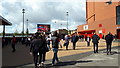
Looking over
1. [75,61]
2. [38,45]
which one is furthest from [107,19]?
[38,45]

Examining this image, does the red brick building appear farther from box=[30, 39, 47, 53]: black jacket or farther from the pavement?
box=[30, 39, 47, 53]: black jacket

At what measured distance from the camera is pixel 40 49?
7.94 meters

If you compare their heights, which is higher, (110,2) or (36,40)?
(110,2)

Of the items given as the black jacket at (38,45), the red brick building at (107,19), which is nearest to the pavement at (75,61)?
the black jacket at (38,45)

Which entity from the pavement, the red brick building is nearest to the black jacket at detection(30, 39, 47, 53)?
the pavement

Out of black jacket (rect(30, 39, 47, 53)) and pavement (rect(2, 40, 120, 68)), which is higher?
black jacket (rect(30, 39, 47, 53))

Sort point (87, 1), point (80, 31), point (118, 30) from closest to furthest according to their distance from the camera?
point (118, 30)
point (80, 31)
point (87, 1)

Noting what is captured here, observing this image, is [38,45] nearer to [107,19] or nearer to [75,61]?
[75,61]

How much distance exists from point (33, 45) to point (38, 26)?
3234 centimetres

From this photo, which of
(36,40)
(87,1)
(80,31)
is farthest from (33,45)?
(87,1)

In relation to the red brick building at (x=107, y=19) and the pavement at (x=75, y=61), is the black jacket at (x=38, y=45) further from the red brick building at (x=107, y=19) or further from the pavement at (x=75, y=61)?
the red brick building at (x=107, y=19)

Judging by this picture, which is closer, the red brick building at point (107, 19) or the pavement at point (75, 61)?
the pavement at point (75, 61)

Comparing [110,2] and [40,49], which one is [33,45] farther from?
[110,2]

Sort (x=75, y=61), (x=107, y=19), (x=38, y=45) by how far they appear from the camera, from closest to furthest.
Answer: (x=38, y=45) < (x=75, y=61) < (x=107, y=19)
